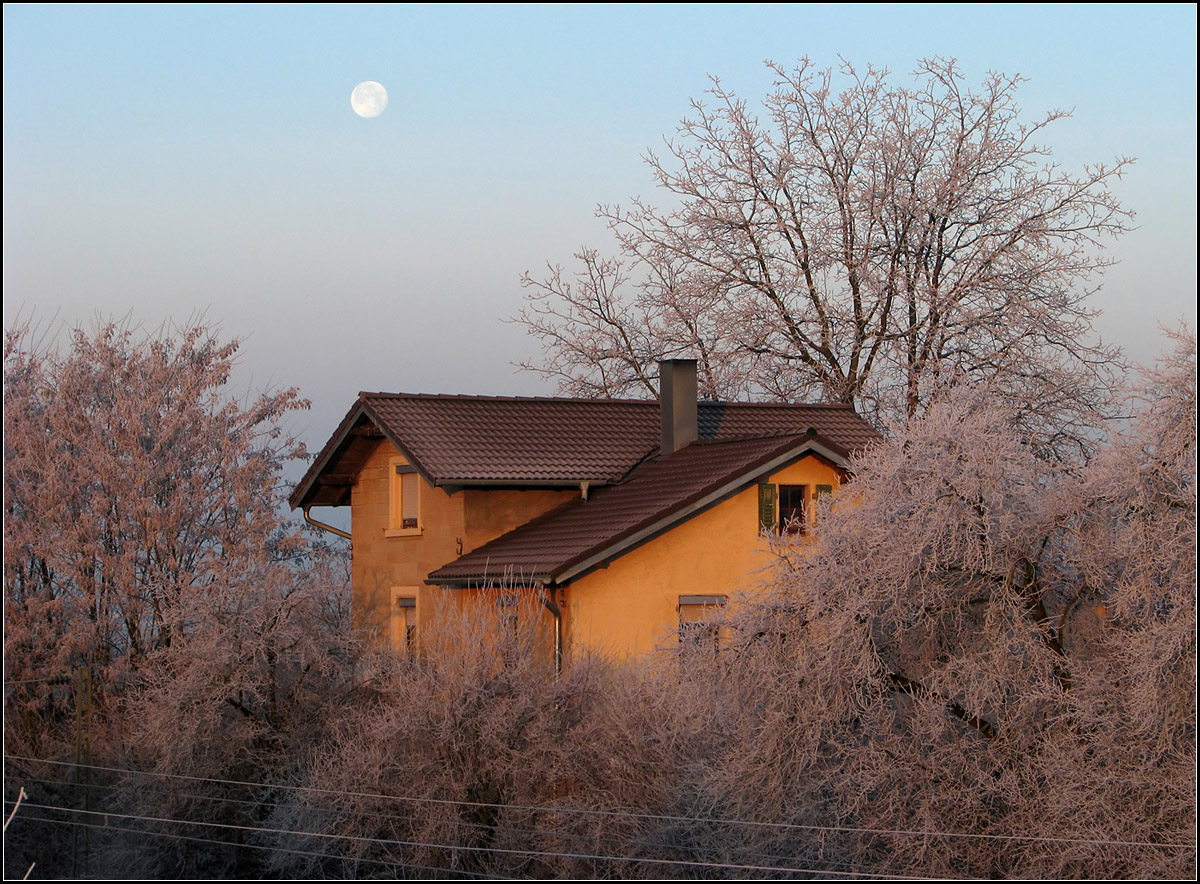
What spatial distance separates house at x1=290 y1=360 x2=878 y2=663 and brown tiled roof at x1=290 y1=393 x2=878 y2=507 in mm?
33

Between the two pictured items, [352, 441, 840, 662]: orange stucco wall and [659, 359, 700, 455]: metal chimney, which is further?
[659, 359, 700, 455]: metal chimney

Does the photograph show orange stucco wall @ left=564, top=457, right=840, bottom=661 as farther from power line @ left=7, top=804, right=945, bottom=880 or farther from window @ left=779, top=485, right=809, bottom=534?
power line @ left=7, top=804, right=945, bottom=880

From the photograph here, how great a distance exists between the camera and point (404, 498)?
2242 cm

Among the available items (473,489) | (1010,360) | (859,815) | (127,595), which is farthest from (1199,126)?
(1010,360)

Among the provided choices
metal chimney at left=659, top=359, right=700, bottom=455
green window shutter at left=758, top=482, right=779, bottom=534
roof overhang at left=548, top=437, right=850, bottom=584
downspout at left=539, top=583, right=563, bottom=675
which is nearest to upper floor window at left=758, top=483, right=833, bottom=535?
green window shutter at left=758, top=482, right=779, bottom=534

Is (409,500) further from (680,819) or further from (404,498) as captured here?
(680,819)

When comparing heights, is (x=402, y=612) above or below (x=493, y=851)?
above

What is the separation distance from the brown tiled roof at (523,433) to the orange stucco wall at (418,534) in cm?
49

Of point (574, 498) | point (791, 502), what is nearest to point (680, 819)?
point (791, 502)

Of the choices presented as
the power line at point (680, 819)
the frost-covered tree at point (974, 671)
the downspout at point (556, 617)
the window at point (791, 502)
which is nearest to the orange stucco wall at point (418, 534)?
the downspout at point (556, 617)

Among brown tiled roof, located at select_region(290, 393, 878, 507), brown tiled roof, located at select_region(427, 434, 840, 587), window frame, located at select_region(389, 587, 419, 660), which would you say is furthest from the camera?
window frame, located at select_region(389, 587, 419, 660)

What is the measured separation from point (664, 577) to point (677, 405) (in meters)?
3.81

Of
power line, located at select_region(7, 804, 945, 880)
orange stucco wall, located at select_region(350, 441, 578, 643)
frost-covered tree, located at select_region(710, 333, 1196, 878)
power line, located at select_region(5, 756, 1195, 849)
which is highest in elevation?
orange stucco wall, located at select_region(350, 441, 578, 643)

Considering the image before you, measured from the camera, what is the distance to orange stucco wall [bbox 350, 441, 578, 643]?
20922mm
